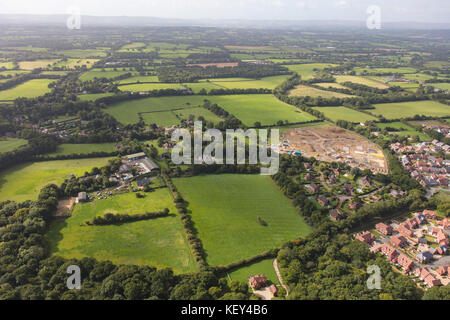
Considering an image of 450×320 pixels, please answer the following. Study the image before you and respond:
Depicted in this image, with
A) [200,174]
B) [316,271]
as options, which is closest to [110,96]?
[200,174]

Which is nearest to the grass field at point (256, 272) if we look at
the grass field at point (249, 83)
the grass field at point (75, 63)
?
the grass field at point (249, 83)

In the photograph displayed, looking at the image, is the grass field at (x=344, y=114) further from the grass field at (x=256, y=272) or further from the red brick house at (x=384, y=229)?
the grass field at (x=256, y=272)

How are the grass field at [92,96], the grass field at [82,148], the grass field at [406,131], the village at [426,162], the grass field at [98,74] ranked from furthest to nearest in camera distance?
the grass field at [98,74] < the grass field at [92,96] < the grass field at [406,131] < the grass field at [82,148] < the village at [426,162]

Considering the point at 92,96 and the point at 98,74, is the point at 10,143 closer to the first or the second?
the point at 92,96

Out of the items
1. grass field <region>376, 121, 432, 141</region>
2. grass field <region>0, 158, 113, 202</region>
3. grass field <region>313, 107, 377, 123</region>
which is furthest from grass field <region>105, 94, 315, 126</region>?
grass field <region>0, 158, 113, 202</region>

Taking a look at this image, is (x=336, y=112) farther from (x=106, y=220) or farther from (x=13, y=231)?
(x=13, y=231)

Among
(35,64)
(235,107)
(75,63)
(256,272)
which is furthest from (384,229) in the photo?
(35,64)

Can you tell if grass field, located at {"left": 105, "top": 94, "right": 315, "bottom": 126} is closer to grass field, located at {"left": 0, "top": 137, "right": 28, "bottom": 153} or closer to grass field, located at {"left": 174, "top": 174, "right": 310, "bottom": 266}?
grass field, located at {"left": 0, "top": 137, "right": 28, "bottom": 153}
